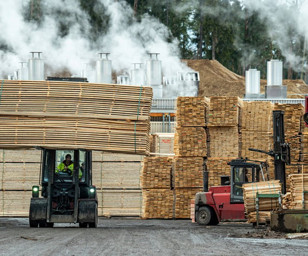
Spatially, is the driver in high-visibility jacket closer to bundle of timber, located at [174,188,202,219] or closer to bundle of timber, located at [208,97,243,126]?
bundle of timber, located at [208,97,243,126]

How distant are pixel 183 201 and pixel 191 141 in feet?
7.02

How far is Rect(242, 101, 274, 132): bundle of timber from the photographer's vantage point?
2562 cm

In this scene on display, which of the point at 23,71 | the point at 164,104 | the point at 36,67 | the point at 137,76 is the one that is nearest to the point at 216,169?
the point at 164,104

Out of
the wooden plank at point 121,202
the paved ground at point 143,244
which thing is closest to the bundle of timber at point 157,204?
the wooden plank at point 121,202

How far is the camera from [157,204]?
26.3 metres

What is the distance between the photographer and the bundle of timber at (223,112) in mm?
25312

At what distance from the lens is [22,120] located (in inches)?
726

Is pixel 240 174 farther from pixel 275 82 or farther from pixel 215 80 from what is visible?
pixel 215 80

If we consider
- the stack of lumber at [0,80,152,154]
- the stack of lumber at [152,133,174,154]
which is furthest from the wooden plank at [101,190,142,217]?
the stack of lumber at [0,80,152,154]

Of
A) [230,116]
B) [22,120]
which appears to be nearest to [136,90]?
[22,120]

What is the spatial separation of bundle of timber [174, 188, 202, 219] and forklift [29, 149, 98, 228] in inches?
280

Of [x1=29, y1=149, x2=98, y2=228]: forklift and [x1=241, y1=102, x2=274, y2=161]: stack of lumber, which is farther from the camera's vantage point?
[x1=241, y1=102, x2=274, y2=161]: stack of lumber

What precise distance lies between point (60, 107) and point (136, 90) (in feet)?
6.20

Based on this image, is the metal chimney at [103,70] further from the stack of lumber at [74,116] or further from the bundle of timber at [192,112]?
the stack of lumber at [74,116]
